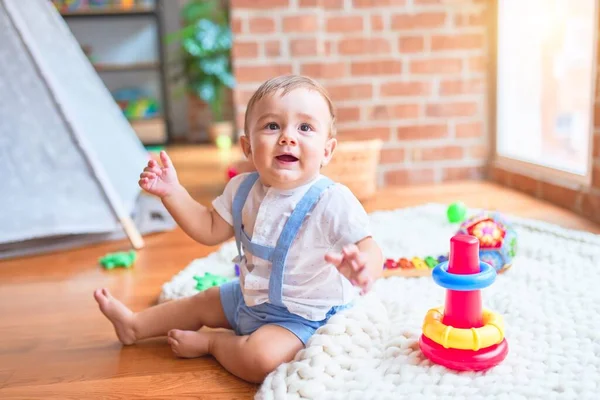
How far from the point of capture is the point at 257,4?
2.01 meters

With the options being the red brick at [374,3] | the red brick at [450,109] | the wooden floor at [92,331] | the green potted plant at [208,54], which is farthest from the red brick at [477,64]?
the green potted plant at [208,54]

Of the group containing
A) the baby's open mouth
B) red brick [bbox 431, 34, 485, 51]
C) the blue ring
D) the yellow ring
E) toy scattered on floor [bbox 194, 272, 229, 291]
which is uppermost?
red brick [bbox 431, 34, 485, 51]

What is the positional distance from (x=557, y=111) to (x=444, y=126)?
39 centimetres

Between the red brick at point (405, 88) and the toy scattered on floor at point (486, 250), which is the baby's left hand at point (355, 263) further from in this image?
the red brick at point (405, 88)

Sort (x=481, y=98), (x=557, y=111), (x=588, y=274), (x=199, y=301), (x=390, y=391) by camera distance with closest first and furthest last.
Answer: (x=390, y=391) → (x=199, y=301) → (x=588, y=274) → (x=557, y=111) → (x=481, y=98)

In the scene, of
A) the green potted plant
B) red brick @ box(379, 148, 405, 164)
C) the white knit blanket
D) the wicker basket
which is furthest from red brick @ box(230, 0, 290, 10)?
the green potted plant

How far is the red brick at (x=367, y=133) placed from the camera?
7.09ft

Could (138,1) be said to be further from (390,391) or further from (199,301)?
(390,391)

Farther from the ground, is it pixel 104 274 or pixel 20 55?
pixel 20 55

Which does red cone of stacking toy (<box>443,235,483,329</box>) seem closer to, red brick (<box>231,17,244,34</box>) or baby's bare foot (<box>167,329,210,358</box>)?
baby's bare foot (<box>167,329,210,358</box>)

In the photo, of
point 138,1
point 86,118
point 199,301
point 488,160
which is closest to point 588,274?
point 199,301

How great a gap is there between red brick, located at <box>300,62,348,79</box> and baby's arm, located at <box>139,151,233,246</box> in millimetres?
1253

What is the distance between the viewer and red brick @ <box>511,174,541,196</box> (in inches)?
73.9

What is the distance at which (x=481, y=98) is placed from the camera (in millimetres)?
2178
